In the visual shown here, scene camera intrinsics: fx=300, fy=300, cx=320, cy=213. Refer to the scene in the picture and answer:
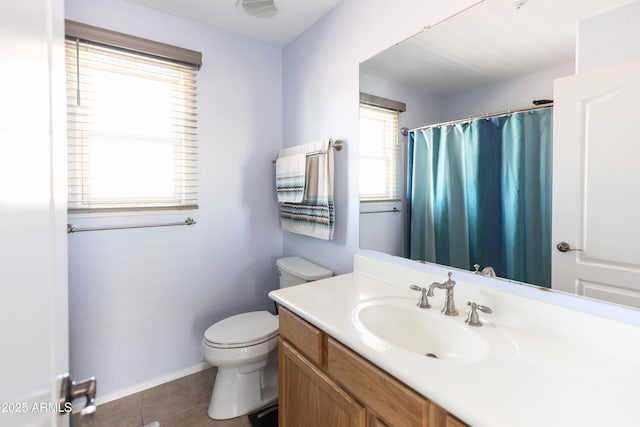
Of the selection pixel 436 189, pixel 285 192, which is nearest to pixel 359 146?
pixel 436 189

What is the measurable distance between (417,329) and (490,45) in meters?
1.12

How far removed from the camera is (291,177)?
78.3 inches

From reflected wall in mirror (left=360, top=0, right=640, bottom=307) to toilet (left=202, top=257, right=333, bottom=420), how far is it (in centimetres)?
82

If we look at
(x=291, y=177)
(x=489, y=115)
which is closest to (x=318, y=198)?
(x=291, y=177)

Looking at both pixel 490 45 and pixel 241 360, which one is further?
pixel 241 360

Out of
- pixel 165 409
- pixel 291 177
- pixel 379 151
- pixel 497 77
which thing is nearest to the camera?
pixel 497 77

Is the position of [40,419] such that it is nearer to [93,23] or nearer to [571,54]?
[571,54]

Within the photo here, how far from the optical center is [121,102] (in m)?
1.78

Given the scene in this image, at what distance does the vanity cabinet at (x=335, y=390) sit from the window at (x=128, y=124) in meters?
1.21

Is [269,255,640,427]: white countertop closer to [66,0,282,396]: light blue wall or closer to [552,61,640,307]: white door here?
[552,61,640,307]: white door

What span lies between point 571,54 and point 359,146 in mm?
929

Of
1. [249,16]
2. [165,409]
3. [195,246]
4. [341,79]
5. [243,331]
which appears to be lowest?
[165,409]

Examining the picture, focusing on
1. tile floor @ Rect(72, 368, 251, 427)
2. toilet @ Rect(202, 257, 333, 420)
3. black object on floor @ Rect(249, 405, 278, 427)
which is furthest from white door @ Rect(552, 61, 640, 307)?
tile floor @ Rect(72, 368, 251, 427)

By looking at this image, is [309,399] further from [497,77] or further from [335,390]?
[497,77]
